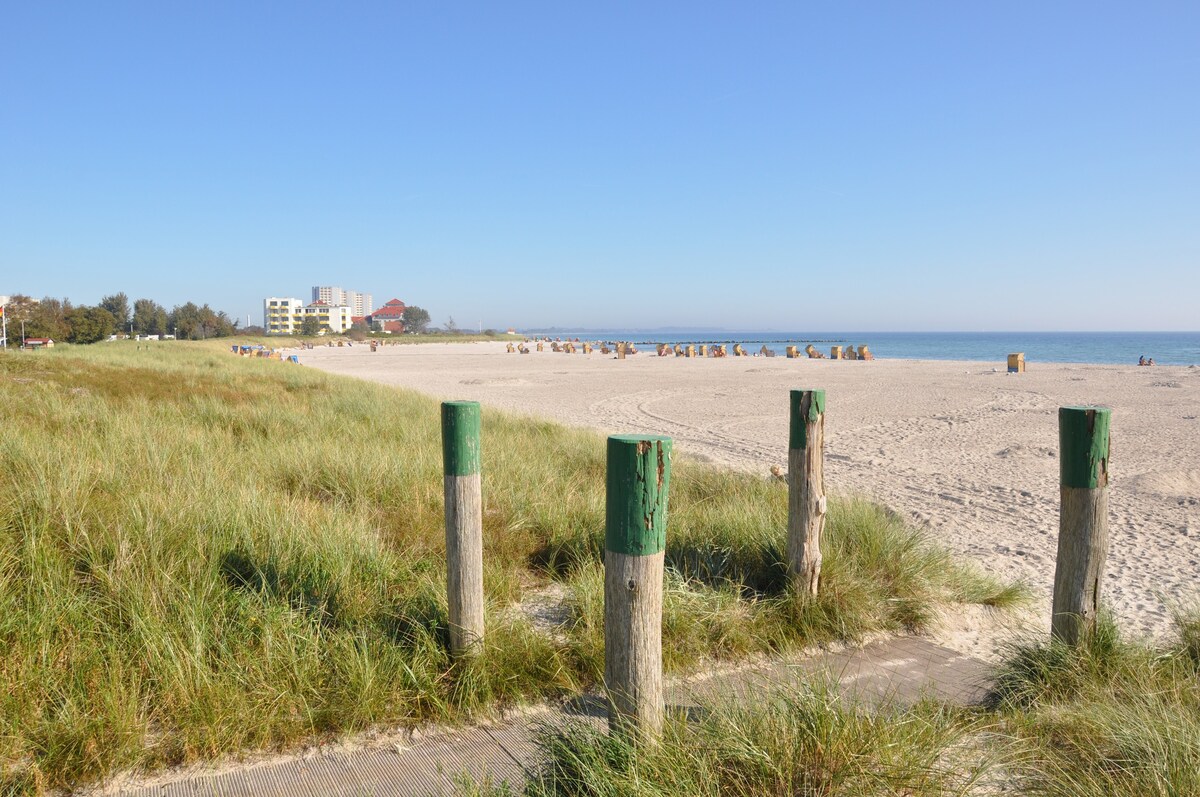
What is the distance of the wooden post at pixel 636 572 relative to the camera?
7.46 ft

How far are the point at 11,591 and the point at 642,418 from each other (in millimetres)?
11370

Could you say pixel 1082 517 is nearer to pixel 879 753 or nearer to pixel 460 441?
pixel 879 753

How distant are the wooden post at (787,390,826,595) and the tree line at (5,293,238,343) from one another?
153 feet

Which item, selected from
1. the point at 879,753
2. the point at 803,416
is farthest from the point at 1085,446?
the point at 879,753

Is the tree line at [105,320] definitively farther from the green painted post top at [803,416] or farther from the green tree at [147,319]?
the green painted post top at [803,416]

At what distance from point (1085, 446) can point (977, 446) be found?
8.07 m

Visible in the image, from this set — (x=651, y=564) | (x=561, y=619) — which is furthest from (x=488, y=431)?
(x=651, y=564)

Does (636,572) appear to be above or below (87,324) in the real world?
below

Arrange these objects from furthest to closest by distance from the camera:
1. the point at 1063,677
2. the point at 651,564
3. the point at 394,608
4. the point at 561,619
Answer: the point at 561,619 → the point at 394,608 → the point at 1063,677 → the point at 651,564

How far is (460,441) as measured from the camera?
304cm

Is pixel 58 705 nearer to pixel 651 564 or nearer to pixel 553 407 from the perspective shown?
pixel 651 564

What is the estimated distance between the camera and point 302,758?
2.47m

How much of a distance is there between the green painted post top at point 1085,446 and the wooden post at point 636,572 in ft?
6.10

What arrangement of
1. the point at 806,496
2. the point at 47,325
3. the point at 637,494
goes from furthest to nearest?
the point at 47,325, the point at 806,496, the point at 637,494
